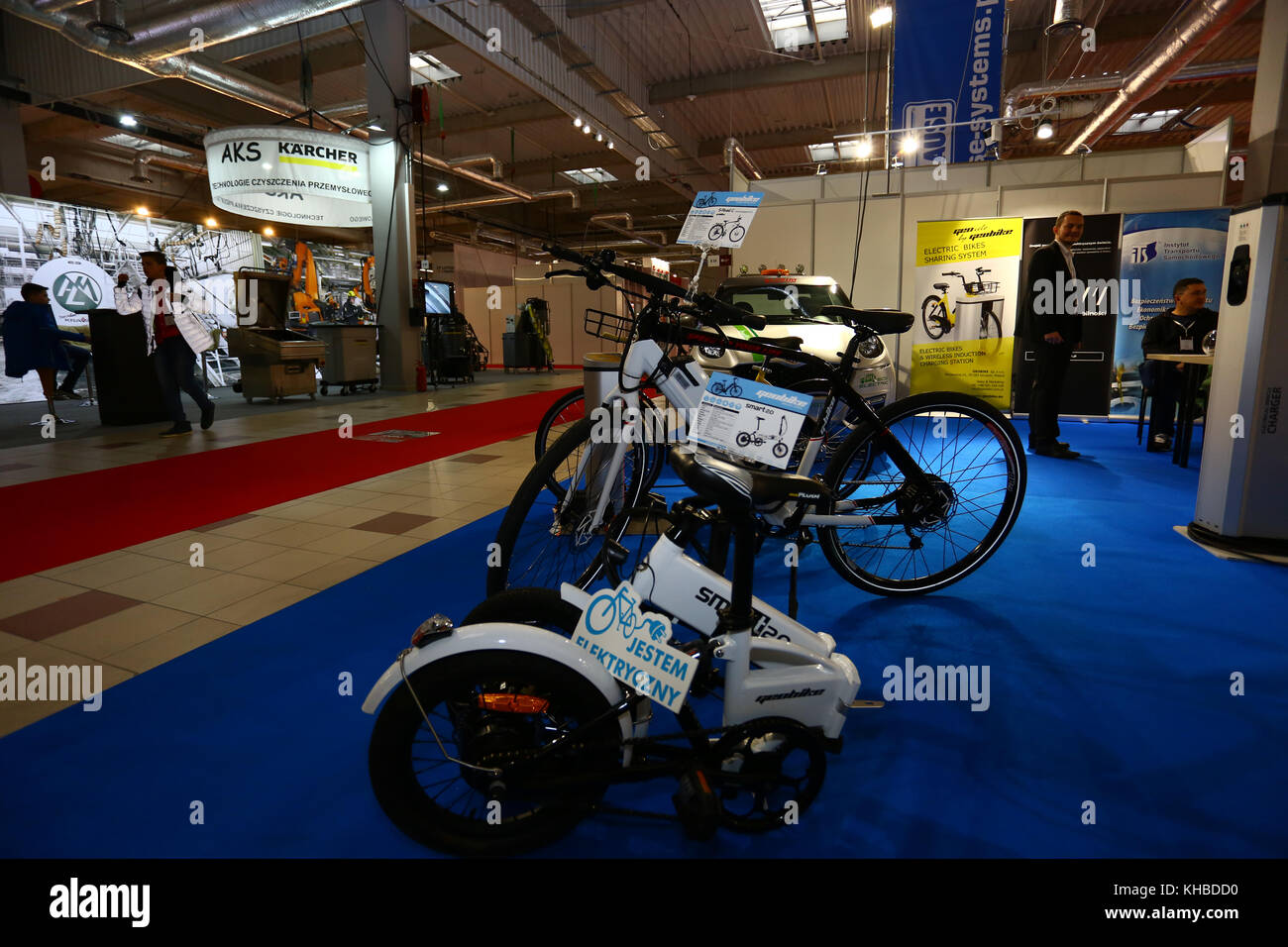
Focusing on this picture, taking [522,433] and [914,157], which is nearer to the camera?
[914,157]

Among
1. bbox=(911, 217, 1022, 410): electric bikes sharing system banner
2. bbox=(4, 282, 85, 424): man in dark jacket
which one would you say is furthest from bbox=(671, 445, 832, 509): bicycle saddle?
bbox=(4, 282, 85, 424): man in dark jacket

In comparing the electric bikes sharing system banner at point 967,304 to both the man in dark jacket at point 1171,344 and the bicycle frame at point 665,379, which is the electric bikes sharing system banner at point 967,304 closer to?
the man in dark jacket at point 1171,344

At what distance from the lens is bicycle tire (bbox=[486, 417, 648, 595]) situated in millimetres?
2078

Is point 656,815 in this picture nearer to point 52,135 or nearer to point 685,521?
point 685,521

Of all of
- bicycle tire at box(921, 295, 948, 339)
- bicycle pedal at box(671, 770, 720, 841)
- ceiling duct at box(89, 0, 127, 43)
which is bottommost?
bicycle pedal at box(671, 770, 720, 841)

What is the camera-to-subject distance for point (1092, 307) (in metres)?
7.02

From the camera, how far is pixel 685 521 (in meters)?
1.37

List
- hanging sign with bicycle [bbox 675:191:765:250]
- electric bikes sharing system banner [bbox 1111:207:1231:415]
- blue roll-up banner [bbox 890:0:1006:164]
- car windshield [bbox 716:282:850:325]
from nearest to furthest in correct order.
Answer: hanging sign with bicycle [bbox 675:191:765:250]
car windshield [bbox 716:282:850:325]
blue roll-up banner [bbox 890:0:1006:164]
electric bikes sharing system banner [bbox 1111:207:1231:415]

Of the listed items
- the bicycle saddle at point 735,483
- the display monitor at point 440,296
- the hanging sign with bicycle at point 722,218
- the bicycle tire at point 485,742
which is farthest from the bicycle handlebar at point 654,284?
the display monitor at point 440,296

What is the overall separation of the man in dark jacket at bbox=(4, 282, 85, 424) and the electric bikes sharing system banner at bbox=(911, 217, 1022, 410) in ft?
32.0

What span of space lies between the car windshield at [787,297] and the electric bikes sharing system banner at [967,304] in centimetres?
296

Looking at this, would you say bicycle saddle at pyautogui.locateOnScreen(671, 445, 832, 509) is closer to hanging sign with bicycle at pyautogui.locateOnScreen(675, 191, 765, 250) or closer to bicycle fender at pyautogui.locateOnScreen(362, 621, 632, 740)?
bicycle fender at pyautogui.locateOnScreen(362, 621, 632, 740)
